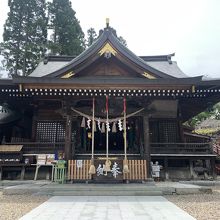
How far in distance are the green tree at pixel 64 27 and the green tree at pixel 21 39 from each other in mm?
2417

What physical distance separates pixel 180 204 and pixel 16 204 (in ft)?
18.1

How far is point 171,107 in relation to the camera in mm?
13984

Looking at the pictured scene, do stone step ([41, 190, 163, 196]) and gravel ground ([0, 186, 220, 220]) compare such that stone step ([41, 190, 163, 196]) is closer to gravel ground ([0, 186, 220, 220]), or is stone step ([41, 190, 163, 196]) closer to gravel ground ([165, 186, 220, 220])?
gravel ground ([0, 186, 220, 220])

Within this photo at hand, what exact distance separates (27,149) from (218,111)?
4441 centimetres

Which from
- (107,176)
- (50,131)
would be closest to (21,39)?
(50,131)

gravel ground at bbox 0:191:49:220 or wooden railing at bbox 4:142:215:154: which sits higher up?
wooden railing at bbox 4:142:215:154

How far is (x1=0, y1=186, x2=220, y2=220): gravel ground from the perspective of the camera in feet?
21.1

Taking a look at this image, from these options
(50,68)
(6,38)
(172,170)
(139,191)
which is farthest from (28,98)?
(6,38)

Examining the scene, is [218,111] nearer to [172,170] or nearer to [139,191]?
[172,170]

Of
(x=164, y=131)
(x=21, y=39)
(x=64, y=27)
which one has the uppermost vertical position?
(x=64, y=27)

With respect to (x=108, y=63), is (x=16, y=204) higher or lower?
lower

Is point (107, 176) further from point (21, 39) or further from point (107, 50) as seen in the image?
point (21, 39)

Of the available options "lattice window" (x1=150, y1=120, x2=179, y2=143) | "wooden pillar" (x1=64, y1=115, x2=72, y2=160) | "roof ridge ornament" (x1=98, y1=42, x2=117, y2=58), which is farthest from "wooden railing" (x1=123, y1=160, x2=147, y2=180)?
"roof ridge ornament" (x1=98, y1=42, x2=117, y2=58)

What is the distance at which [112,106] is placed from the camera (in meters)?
12.6
